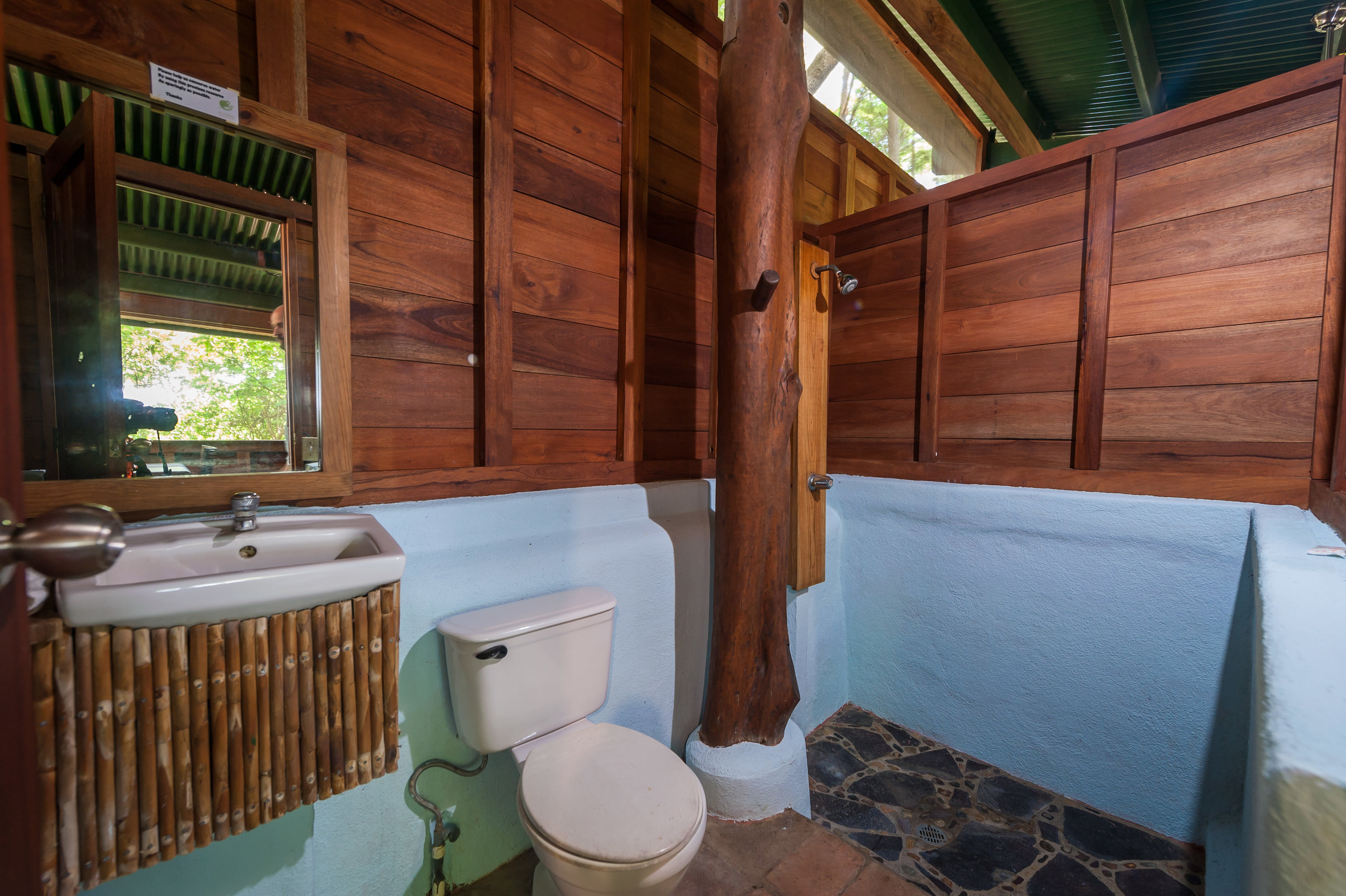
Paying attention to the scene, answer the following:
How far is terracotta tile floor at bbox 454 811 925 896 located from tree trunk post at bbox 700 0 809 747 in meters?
0.25

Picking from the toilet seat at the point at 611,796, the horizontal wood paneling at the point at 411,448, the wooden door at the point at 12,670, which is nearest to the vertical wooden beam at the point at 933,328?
the toilet seat at the point at 611,796

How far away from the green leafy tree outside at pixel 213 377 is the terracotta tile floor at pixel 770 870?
126 cm

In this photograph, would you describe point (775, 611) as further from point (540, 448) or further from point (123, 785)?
point (123, 785)

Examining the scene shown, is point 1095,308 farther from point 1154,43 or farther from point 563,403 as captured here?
point 1154,43

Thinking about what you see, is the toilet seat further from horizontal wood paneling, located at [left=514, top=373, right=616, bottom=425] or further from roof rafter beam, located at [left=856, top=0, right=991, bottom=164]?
roof rafter beam, located at [left=856, top=0, right=991, bottom=164]

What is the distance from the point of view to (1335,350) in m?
1.52

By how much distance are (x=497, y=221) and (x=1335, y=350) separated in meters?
2.43

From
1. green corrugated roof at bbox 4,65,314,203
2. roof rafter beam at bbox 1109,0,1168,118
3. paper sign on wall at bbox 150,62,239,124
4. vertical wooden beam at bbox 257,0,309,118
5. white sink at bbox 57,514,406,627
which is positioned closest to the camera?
white sink at bbox 57,514,406,627

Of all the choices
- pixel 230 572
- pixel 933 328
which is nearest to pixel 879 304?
pixel 933 328

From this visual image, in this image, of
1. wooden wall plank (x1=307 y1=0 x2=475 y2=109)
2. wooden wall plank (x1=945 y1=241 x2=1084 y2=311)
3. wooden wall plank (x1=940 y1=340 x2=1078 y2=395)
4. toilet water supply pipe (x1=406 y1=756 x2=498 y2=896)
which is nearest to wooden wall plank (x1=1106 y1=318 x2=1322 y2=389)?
wooden wall plank (x1=940 y1=340 x2=1078 y2=395)

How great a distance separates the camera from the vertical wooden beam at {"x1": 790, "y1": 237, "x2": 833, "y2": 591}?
1934 mm

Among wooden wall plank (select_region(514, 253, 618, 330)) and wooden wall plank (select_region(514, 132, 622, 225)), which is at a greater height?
wooden wall plank (select_region(514, 132, 622, 225))

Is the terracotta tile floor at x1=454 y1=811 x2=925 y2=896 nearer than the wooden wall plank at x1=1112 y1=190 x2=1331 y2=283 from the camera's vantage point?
Yes

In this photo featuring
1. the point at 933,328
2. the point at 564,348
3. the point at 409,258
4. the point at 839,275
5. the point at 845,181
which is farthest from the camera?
the point at 845,181
